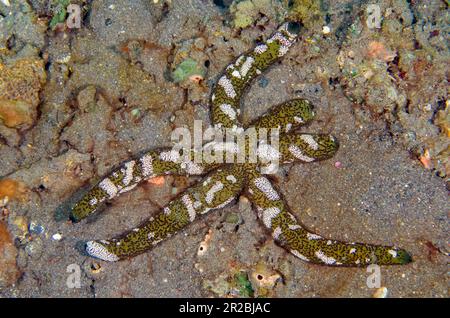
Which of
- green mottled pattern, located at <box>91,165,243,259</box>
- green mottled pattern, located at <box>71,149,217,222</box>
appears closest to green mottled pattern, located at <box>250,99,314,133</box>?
green mottled pattern, located at <box>91,165,243,259</box>

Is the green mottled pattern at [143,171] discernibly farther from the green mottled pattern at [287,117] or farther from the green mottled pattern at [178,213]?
the green mottled pattern at [287,117]

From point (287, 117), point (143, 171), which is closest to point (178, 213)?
point (143, 171)

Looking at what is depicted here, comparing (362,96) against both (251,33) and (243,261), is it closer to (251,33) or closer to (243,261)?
(251,33)

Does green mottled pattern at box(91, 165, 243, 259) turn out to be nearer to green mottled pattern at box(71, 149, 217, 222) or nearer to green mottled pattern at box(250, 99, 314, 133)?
green mottled pattern at box(71, 149, 217, 222)

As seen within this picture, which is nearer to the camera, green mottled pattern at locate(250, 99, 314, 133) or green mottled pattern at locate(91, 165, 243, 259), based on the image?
green mottled pattern at locate(91, 165, 243, 259)

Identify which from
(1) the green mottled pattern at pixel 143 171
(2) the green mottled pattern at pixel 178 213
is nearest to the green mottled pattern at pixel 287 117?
(2) the green mottled pattern at pixel 178 213

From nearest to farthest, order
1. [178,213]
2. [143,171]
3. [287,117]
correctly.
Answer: [178,213] < [143,171] < [287,117]

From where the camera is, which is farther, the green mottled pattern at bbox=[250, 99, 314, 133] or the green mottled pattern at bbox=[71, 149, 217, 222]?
the green mottled pattern at bbox=[250, 99, 314, 133]

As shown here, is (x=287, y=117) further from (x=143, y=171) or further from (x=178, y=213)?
(x=143, y=171)

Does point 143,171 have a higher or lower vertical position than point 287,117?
lower

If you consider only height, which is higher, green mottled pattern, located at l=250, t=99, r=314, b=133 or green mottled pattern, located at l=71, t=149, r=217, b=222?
green mottled pattern, located at l=250, t=99, r=314, b=133

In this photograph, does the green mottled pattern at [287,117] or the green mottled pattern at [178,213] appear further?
the green mottled pattern at [287,117]
